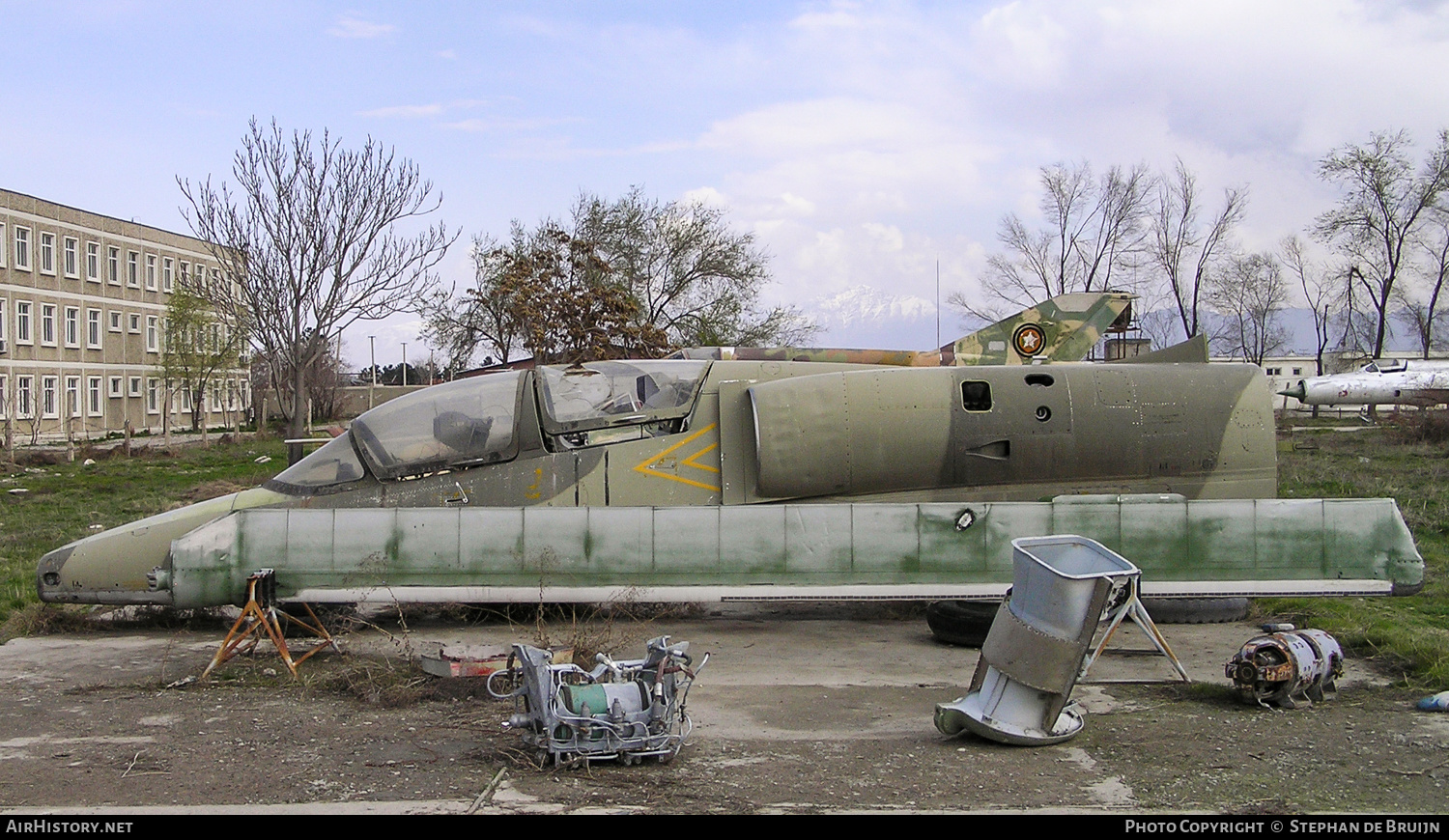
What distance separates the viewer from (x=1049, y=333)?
14000 mm

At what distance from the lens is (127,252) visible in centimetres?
5112

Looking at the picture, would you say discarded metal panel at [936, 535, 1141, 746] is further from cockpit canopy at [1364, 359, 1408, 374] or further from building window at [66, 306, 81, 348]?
building window at [66, 306, 81, 348]

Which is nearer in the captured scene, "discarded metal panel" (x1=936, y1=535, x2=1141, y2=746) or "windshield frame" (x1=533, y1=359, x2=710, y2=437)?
"discarded metal panel" (x1=936, y1=535, x2=1141, y2=746)

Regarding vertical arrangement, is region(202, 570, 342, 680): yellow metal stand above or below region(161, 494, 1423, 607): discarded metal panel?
below

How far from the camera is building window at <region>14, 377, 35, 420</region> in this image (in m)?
42.7

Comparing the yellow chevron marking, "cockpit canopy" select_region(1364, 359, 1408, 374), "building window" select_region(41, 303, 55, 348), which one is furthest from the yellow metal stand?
"building window" select_region(41, 303, 55, 348)

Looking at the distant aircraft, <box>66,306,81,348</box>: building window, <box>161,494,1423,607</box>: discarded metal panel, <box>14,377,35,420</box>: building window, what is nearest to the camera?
<box>161,494,1423,607</box>: discarded metal panel

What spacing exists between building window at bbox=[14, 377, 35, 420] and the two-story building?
0.12ft

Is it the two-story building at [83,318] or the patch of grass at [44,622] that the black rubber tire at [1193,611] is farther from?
the two-story building at [83,318]

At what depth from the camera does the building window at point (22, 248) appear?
1694 inches

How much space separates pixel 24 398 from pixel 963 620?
4574cm

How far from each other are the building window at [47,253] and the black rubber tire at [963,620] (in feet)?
154

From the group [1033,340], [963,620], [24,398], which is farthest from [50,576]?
[24,398]

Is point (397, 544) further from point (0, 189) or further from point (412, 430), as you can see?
point (0, 189)
